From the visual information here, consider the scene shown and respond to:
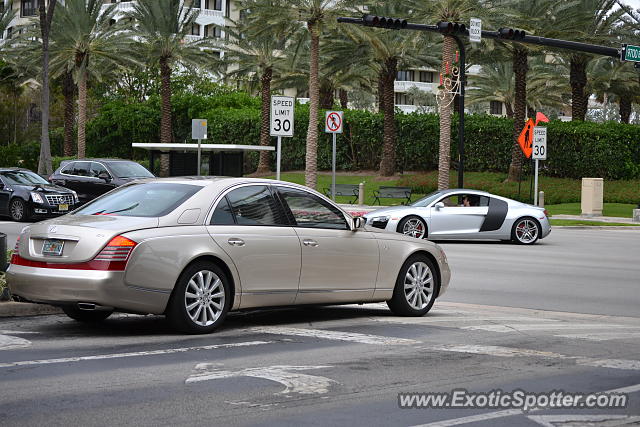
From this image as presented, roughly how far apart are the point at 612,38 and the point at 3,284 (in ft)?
135

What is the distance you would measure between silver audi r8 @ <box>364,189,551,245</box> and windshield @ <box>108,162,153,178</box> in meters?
11.7

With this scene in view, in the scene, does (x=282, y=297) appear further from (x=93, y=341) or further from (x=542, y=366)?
(x=542, y=366)

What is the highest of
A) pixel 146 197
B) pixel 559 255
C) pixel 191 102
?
pixel 191 102

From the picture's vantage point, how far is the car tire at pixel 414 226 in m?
23.0

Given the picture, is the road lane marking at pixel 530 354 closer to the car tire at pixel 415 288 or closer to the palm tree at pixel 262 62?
the car tire at pixel 415 288

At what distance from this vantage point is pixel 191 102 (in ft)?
→ 230

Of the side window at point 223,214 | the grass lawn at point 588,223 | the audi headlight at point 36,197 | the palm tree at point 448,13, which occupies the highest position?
the palm tree at point 448,13

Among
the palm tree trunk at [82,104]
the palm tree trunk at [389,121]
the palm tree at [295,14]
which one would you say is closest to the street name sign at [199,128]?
the palm tree at [295,14]

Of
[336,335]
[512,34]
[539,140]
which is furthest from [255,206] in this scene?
[539,140]

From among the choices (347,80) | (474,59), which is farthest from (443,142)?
(347,80)

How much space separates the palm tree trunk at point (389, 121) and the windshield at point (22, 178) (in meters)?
26.4

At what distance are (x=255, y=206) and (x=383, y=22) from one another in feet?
65.8

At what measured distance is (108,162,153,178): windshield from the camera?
108 ft

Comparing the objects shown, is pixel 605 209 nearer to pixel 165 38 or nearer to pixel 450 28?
pixel 450 28
